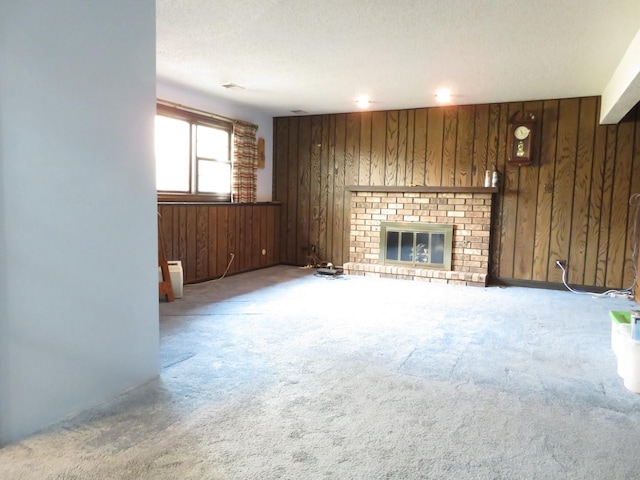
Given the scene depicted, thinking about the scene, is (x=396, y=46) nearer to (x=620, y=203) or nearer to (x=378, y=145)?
(x=378, y=145)

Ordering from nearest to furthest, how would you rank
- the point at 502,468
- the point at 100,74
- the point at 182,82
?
the point at 502,468
the point at 100,74
the point at 182,82

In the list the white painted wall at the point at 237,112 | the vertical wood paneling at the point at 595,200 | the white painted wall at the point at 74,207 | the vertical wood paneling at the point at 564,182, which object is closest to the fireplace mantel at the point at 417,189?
the vertical wood paneling at the point at 564,182

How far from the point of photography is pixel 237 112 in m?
6.29

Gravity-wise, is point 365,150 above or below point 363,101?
below

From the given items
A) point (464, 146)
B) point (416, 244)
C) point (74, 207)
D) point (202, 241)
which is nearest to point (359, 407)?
point (74, 207)

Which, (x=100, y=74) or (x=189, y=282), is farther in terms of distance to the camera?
(x=189, y=282)

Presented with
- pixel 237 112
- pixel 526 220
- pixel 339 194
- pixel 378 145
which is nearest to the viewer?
pixel 526 220

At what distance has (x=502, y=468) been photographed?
72.9 inches

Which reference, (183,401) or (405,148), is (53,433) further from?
(405,148)

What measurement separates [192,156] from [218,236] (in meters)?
1.01

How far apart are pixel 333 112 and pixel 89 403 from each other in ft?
16.9

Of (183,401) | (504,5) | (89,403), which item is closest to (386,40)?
(504,5)

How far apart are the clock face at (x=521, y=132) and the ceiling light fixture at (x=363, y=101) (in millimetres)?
1787

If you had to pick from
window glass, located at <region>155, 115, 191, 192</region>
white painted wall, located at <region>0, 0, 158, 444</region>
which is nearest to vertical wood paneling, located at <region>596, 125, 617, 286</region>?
window glass, located at <region>155, 115, 191, 192</region>
